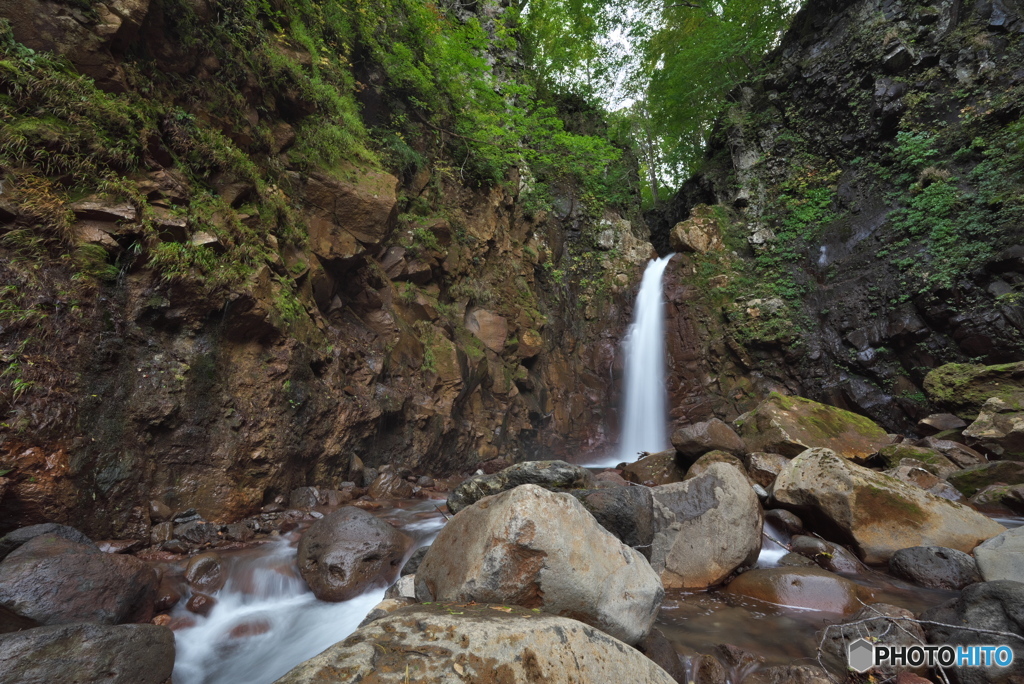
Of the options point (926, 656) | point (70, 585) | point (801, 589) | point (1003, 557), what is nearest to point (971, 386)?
point (1003, 557)

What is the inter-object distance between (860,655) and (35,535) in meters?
6.46

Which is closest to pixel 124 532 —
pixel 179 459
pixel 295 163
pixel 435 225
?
pixel 179 459

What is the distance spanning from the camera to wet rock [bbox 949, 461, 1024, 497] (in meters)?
6.88

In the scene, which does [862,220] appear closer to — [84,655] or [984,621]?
[984,621]

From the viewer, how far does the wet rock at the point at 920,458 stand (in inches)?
294

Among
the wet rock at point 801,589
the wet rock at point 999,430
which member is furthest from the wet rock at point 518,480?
the wet rock at point 999,430

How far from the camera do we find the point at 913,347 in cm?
1148

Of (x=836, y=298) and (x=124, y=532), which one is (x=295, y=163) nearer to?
(x=124, y=532)

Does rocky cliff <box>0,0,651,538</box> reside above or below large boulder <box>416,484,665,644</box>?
above

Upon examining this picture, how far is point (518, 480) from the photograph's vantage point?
17.8ft

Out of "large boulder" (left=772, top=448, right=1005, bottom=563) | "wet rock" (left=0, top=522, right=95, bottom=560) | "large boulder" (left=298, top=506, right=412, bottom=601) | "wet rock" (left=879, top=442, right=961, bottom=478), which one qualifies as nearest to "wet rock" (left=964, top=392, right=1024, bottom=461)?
"wet rock" (left=879, top=442, right=961, bottom=478)

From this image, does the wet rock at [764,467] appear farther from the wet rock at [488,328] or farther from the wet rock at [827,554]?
the wet rock at [488,328]

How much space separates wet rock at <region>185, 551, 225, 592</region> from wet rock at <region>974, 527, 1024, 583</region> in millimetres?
7192

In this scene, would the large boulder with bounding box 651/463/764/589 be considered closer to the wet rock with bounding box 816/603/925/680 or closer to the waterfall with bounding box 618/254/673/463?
the wet rock with bounding box 816/603/925/680
